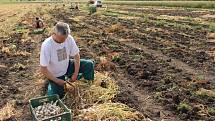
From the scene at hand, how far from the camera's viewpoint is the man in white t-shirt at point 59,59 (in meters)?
6.88

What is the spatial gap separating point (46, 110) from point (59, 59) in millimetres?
1357

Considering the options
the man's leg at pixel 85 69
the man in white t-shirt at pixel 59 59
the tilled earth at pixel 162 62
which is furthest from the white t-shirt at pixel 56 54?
the tilled earth at pixel 162 62

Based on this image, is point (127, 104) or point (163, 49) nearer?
point (127, 104)

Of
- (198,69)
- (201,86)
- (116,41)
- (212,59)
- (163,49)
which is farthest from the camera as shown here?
(116,41)

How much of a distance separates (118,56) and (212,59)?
2.72 metres

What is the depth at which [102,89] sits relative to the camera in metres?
8.07

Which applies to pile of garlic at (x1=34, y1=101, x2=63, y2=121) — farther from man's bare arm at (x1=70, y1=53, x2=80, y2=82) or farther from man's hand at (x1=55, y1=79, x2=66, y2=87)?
man's bare arm at (x1=70, y1=53, x2=80, y2=82)

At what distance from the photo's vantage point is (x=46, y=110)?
630 centimetres

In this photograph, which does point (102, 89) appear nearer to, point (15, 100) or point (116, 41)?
point (15, 100)

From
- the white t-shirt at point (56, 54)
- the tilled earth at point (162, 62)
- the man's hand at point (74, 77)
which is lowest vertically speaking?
the tilled earth at point (162, 62)

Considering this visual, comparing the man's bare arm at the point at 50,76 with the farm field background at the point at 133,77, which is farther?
the farm field background at the point at 133,77

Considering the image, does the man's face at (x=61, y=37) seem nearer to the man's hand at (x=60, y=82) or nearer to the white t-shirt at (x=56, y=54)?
the white t-shirt at (x=56, y=54)

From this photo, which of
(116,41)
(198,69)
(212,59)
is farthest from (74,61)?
(116,41)

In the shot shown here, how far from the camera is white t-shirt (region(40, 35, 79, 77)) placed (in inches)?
277
